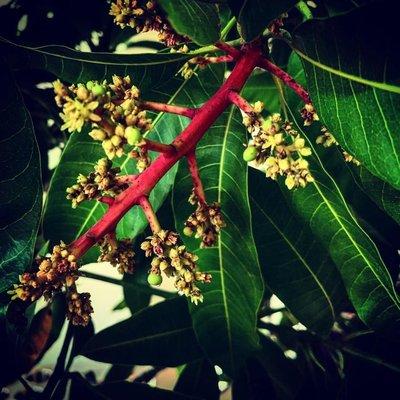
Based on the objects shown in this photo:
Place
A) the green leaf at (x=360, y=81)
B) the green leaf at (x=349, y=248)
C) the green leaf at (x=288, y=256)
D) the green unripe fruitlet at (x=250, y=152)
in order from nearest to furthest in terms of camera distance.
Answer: the green leaf at (x=360, y=81)
the green unripe fruitlet at (x=250, y=152)
the green leaf at (x=349, y=248)
the green leaf at (x=288, y=256)

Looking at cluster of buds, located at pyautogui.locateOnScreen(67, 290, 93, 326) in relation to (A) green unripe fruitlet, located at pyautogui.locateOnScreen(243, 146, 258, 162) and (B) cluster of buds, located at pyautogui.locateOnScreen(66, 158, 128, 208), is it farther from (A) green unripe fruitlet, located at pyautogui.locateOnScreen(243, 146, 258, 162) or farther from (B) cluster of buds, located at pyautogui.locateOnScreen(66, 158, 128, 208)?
(A) green unripe fruitlet, located at pyautogui.locateOnScreen(243, 146, 258, 162)

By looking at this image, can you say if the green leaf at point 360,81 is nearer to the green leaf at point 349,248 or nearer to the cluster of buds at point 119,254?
the green leaf at point 349,248

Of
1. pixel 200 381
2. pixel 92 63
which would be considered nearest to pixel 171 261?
pixel 92 63

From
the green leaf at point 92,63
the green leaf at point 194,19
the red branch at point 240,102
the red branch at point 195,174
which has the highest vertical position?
the green leaf at point 92,63

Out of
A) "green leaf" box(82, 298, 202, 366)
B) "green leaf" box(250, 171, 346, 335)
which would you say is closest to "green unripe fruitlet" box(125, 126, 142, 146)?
"green leaf" box(250, 171, 346, 335)

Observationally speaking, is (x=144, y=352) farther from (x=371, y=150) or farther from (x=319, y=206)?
(x=371, y=150)

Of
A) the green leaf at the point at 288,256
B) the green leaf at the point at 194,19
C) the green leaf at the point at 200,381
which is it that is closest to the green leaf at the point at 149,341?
the green leaf at the point at 200,381

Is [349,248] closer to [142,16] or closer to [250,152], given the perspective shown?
[250,152]

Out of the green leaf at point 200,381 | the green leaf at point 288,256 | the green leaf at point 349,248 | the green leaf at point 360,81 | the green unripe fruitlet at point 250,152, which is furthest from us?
the green leaf at point 200,381
